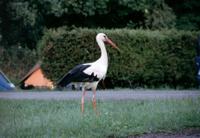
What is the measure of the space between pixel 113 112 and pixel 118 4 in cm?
2406

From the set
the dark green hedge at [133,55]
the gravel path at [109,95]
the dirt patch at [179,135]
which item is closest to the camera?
the dirt patch at [179,135]

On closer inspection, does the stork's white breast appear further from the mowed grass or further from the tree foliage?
the tree foliage

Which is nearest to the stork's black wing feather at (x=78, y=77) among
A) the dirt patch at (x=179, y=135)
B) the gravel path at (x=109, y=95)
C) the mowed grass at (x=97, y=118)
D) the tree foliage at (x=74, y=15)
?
the mowed grass at (x=97, y=118)

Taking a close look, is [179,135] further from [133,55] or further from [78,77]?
[133,55]

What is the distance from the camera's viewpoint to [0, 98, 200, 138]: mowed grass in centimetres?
1170

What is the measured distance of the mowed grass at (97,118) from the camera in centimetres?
1170

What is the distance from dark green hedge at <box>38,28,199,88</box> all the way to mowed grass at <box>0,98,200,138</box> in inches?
333

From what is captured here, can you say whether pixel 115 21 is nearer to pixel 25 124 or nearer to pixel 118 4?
pixel 118 4

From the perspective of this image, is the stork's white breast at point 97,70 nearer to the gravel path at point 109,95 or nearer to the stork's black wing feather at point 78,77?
the stork's black wing feather at point 78,77

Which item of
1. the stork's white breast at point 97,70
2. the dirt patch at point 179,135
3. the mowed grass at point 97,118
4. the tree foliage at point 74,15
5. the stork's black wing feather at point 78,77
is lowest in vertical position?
the tree foliage at point 74,15

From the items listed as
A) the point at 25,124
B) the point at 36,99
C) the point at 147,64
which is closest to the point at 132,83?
the point at 147,64

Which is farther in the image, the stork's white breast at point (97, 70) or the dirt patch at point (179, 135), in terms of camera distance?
the stork's white breast at point (97, 70)

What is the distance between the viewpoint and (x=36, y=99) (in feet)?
61.1

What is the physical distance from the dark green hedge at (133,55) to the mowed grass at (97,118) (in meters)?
8.46
